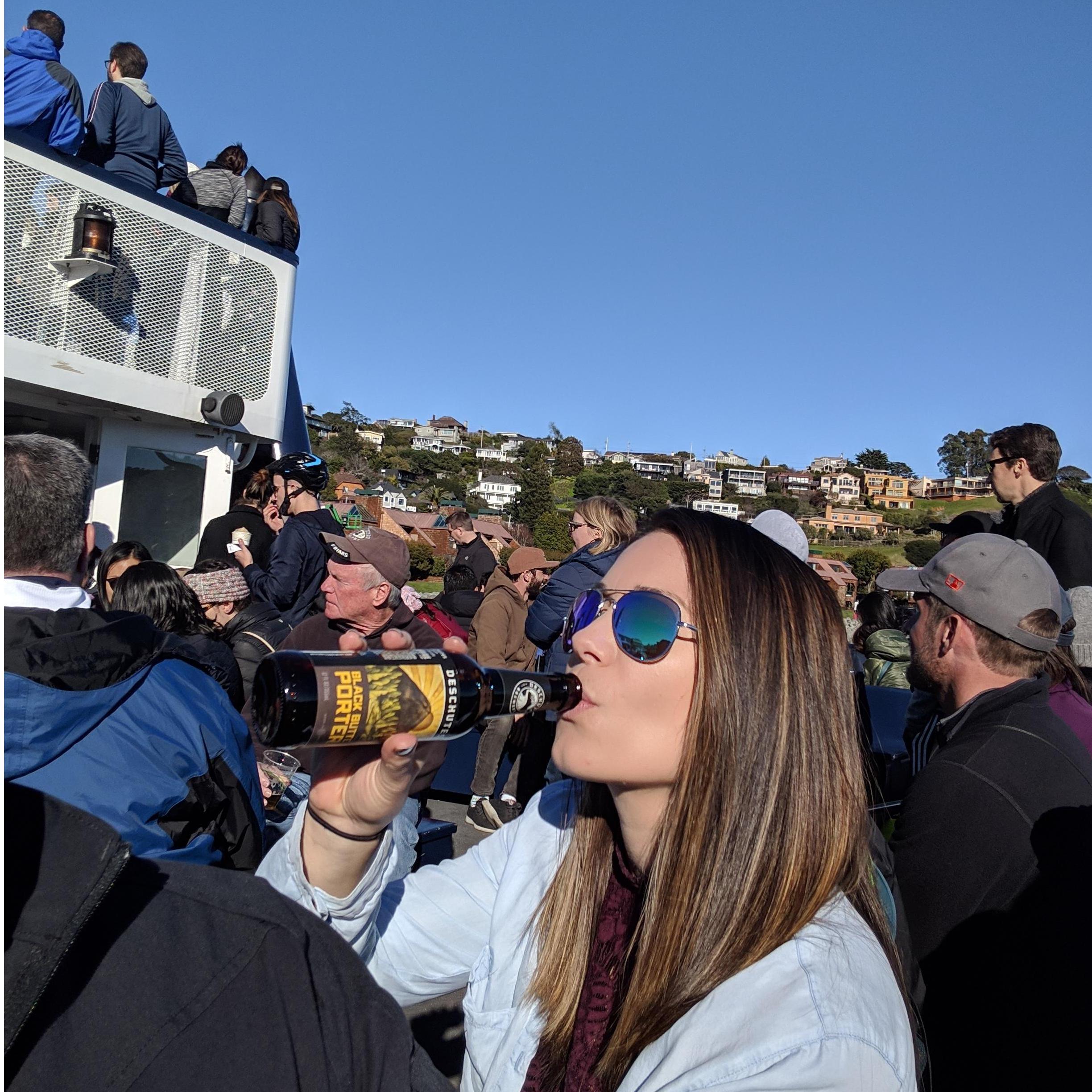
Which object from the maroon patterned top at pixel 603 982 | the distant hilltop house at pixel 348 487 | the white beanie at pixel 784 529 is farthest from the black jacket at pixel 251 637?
the distant hilltop house at pixel 348 487

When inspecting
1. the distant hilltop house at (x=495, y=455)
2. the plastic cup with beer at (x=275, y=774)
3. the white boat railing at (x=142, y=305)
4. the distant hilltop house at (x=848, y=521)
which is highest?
the distant hilltop house at (x=495, y=455)

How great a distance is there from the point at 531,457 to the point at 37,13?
12074cm

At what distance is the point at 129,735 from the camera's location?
240 centimetres

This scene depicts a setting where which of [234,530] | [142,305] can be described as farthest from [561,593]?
[142,305]

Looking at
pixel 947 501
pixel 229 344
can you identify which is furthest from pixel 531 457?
pixel 229 344

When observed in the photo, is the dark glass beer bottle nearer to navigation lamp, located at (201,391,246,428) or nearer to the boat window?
navigation lamp, located at (201,391,246,428)

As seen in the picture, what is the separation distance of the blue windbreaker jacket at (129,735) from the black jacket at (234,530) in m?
4.54

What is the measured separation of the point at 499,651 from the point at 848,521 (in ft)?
276

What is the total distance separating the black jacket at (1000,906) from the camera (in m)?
2.12

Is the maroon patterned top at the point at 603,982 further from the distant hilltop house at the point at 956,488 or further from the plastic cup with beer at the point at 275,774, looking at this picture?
the distant hilltop house at the point at 956,488

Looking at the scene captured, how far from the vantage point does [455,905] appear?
6.32ft

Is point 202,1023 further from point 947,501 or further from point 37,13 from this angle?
point 947,501

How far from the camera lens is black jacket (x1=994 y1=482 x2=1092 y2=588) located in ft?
13.8

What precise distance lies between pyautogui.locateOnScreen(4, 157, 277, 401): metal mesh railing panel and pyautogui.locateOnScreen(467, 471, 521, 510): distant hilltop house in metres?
94.2
